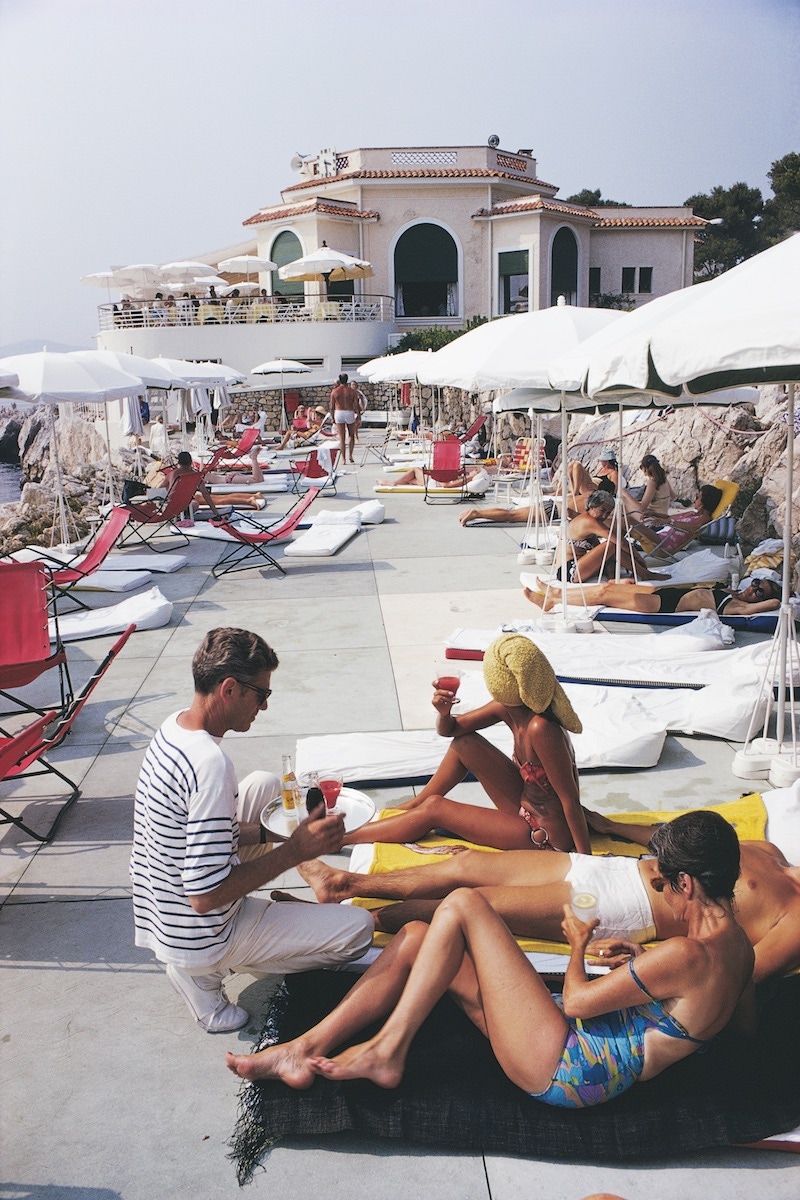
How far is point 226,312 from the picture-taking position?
3416cm

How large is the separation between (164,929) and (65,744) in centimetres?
306

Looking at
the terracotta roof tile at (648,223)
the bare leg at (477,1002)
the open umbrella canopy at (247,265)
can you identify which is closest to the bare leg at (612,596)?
the bare leg at (477,1002)

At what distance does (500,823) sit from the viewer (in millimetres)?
3674

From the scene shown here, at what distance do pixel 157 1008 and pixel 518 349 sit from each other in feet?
19.3

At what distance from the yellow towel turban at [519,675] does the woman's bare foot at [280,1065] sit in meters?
1.30

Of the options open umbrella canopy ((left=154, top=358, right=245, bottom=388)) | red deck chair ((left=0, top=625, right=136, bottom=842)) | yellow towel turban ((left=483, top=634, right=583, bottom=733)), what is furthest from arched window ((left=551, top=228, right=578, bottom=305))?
yellow towel turban ((left=483, top=634, right=583, bottom=733))

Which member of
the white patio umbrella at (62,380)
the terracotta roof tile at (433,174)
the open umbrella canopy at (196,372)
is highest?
the terracotta roof tile at (433,174)

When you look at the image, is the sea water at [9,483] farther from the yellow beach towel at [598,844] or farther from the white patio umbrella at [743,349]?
the yellow beach towel at [598,844]

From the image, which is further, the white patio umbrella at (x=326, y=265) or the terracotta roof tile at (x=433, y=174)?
the terracotta roof tile at (x=433, y=174)

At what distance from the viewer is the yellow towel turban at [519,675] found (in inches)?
131

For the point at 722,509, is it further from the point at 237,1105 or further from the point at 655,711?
the point at 237,1105

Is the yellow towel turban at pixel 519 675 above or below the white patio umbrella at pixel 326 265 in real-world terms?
below

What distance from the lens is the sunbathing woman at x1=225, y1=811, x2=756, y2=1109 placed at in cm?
236

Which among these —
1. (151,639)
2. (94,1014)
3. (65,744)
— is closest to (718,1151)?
(94,1014)
